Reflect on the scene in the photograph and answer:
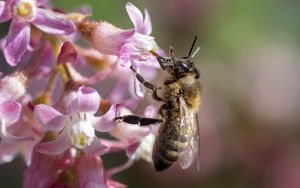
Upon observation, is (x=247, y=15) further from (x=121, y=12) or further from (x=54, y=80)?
(x=54, y=80)

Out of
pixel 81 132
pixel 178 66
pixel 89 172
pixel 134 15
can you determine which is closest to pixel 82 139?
pixel 81 132

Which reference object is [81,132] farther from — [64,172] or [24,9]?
[24,9]

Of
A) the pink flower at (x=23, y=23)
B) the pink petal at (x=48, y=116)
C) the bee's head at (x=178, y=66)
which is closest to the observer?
the pink petal at (x=48, y=116)

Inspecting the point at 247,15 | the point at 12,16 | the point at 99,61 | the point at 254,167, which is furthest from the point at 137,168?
the point at 12,16

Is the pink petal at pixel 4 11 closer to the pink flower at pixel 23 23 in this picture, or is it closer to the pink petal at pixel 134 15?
the pink flower at pixel 23 23

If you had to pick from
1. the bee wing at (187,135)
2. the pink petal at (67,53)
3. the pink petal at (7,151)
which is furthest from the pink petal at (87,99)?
the pink petal at (7,151)
